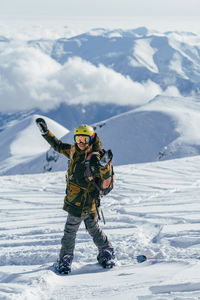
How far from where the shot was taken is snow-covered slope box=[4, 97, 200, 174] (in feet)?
155

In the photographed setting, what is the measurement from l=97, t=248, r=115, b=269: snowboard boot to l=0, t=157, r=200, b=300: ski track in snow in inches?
3.3

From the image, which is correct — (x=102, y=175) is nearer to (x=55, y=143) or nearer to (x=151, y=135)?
(x=55, y=143)

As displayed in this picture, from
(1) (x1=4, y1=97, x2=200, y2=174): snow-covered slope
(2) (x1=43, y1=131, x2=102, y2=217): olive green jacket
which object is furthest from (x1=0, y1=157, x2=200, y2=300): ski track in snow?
(1) (x1=4, y1=97, x2=200, y2=174): snow-covered slope

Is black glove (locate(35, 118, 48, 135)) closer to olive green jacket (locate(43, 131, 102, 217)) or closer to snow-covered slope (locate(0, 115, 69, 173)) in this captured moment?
olive green jacket (locate(43, 131, 102, 217))

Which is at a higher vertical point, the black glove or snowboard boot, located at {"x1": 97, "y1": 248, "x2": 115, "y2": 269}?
the black glove

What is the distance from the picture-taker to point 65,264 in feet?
14.9

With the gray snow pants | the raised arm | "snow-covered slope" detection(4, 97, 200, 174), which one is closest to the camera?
the gray snow pants

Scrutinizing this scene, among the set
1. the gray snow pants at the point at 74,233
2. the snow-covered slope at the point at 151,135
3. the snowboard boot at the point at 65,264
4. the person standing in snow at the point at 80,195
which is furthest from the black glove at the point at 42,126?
the snow-covered slope at the point at 151,135

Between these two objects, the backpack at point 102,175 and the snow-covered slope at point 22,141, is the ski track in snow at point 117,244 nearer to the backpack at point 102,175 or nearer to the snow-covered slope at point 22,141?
the backpack at point 102,175

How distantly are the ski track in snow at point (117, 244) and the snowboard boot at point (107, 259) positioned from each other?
8 cm

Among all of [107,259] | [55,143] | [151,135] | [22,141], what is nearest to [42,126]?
[55,143]

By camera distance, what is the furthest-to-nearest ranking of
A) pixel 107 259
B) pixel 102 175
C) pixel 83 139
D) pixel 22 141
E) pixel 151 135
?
pixel 22 141 → pixel 151 135 → pixel 107 259 → pixel 83 139 → pixel 102 175

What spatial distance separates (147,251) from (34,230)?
92.3 inches

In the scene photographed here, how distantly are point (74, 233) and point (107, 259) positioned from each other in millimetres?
543
